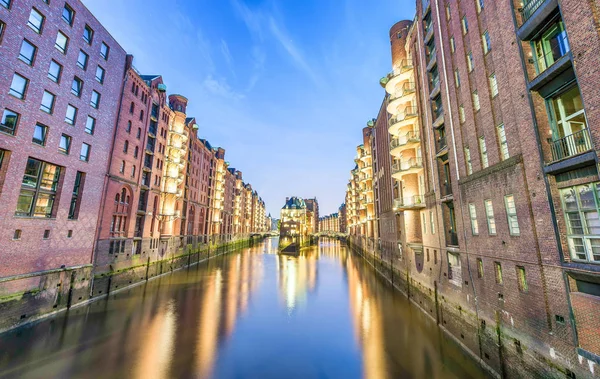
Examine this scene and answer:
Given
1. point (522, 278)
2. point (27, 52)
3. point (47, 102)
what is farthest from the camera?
point (47, 102)

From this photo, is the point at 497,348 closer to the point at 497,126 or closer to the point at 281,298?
the point at 497,126

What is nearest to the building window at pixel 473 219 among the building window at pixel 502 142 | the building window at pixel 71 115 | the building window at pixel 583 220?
the building window at pixel 502 142

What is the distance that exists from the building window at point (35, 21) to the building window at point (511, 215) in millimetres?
31808

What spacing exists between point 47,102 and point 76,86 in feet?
12.2

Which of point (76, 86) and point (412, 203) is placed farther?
point (412, 203)

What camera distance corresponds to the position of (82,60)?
22.5m

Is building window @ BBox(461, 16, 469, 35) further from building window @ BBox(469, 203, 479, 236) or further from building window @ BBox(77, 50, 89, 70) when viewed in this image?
building window @ BBox(77, 50, 89, 70)

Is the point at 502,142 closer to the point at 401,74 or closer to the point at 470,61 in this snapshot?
the point at 470,61

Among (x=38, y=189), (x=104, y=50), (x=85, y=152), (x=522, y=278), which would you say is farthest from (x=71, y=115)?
(x=522, y=278)

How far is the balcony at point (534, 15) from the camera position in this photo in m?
9.20

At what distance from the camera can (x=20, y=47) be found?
17156mm

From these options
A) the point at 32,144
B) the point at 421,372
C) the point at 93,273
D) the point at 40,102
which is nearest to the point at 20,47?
the point at 40,102

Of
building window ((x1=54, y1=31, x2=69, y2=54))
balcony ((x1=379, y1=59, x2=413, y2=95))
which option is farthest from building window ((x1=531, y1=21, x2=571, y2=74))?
building window ((x1=54, y1=31, x2=69, y2=54))

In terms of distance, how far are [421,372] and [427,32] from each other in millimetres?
24734
